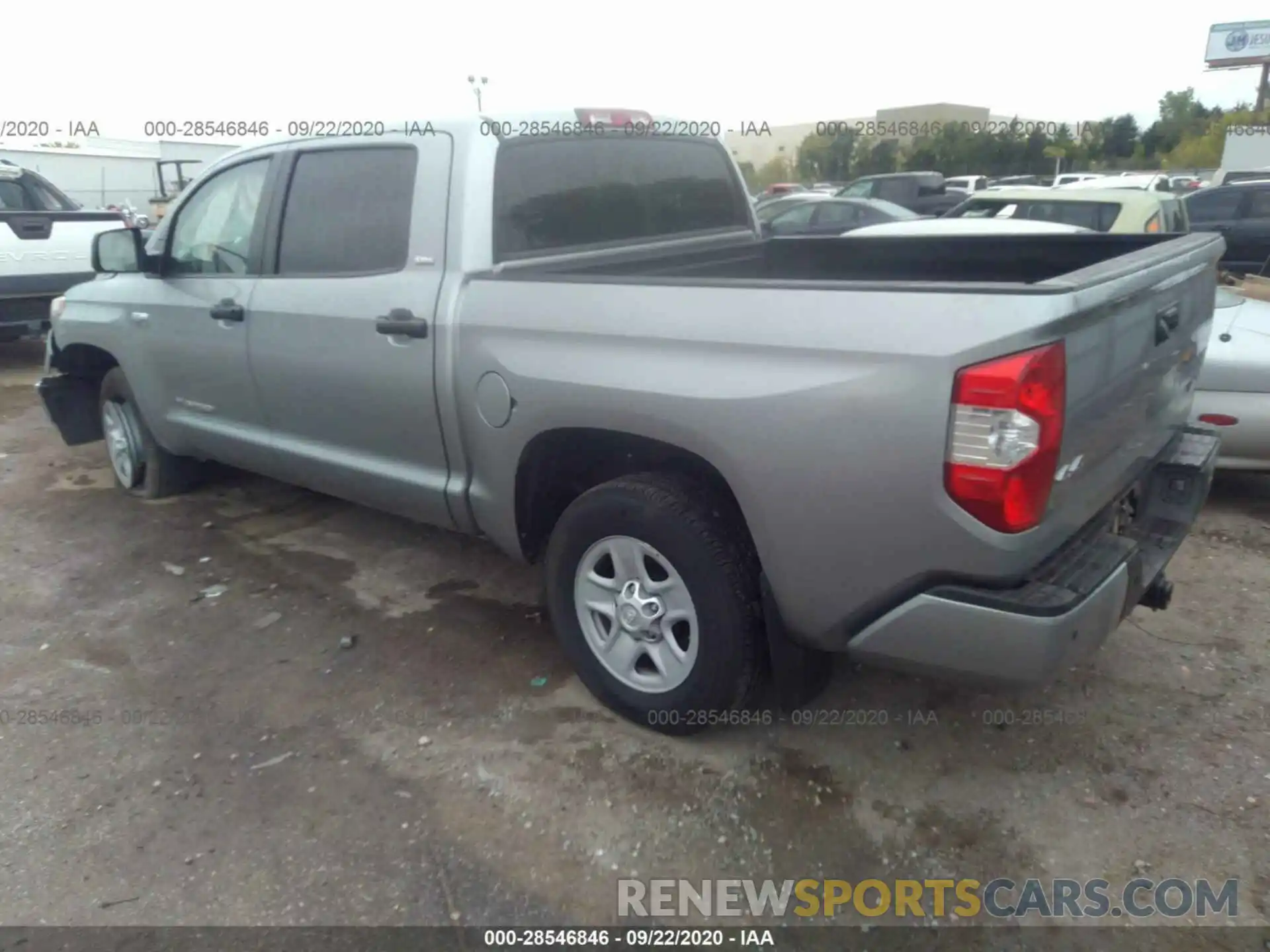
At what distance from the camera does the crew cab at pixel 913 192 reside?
1862 centimetres

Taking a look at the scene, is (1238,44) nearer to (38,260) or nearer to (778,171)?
(778,171)

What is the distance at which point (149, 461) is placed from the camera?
5.18m

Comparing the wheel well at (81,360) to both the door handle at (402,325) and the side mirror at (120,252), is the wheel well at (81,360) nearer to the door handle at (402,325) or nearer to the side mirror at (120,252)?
the side mirror at (120,252)

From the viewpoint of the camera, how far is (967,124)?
34.9 m

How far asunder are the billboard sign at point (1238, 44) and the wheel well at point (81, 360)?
65.6 m

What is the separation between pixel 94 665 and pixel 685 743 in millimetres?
2304

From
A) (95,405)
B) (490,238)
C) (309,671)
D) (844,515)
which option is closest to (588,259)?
(490,238)

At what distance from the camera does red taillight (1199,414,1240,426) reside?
446 centimetres

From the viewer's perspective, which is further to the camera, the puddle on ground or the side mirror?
the puddle on ground

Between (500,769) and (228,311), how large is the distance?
7.65 ft

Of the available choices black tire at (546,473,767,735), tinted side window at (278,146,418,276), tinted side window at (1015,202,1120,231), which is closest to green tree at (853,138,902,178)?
tinted side window at (1015,202,1120,231)

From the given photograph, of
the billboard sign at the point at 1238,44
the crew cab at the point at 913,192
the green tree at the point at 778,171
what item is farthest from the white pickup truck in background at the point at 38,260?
the billboard sign at the point at 1238,44

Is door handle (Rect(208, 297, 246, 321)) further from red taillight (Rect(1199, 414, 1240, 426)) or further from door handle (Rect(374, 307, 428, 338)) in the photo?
red taillight (Rect(1199, 414, 1240, 426))

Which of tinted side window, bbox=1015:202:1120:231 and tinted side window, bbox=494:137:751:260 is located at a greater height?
tinted side window, bbox=494:137:751:260
